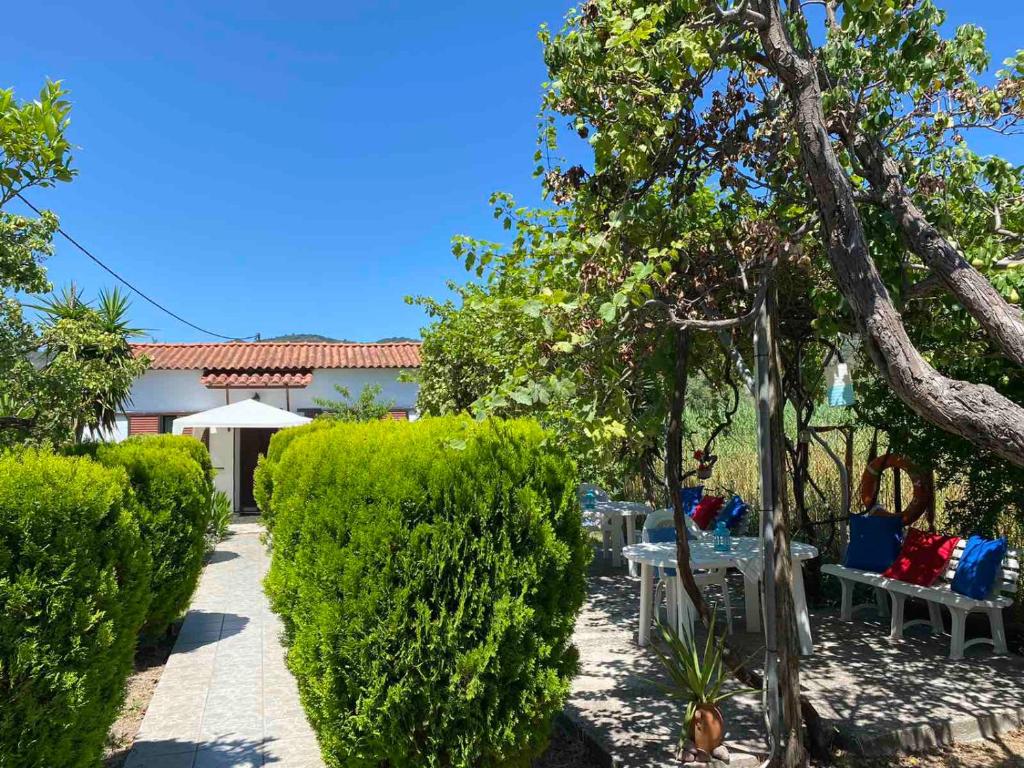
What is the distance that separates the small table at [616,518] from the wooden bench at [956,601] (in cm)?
355

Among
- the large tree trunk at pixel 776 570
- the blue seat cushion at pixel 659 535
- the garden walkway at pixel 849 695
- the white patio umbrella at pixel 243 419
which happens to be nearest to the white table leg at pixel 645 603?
the garden walkway at pixel 849 695

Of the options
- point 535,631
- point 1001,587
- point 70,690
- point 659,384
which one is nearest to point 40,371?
point 70,690

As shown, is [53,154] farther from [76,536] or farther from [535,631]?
[535,631]

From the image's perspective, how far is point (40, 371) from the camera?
14.7 ft

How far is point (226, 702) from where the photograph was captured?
5.03 m

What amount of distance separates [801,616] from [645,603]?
1271 millimetres

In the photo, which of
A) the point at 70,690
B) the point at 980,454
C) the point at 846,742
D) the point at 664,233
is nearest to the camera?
the point at 70,690

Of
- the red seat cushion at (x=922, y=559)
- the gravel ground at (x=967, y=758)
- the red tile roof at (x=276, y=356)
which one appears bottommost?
the gravel ground at (x=967, y=758)

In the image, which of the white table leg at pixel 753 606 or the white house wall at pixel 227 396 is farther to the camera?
the white house wall at pixel 227 396

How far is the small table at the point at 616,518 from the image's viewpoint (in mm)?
9609

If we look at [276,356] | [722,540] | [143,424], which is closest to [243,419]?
[143,424]

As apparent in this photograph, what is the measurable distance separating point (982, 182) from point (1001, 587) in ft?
10.5

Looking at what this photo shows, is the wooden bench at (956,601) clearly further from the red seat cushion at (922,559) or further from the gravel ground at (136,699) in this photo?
the gravel ground at (136,699)

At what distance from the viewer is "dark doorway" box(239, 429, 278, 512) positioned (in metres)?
17.6
